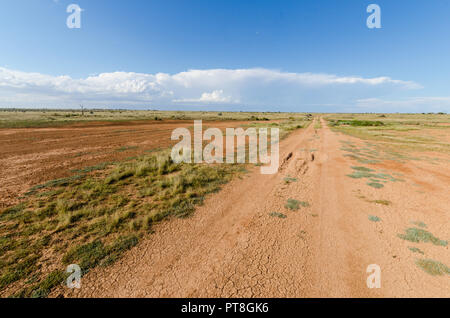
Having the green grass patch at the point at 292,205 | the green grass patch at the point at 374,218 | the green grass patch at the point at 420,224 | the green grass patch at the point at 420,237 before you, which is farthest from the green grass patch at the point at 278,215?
the green grass patch at the point at 420,224

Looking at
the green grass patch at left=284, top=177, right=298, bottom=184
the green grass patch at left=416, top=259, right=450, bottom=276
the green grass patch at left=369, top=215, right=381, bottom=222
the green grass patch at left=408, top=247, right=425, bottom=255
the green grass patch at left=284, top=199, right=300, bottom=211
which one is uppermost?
the green grass patch at left=284, top=177, right=298, bottom=184

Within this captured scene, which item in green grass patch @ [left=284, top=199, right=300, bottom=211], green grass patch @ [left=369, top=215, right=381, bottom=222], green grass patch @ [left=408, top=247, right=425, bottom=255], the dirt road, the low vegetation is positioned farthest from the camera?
green grass patch @ [left=284, top=199, right=300, bottom=211]

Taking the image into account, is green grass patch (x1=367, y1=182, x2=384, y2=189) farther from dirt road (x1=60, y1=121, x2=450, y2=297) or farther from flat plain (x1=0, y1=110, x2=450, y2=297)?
dirt road (x1=60, y1=121, x2=450, y2=297)

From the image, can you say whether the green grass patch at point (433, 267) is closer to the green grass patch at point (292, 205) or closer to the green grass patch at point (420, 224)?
the green grass patch at point (420, 224)

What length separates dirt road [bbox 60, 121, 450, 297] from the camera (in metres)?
3.21

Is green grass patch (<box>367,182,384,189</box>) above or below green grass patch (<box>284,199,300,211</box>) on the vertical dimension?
above

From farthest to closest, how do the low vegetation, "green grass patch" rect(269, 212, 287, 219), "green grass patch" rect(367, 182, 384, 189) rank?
"green grass patch" rect(367, 182, 384, 189) → "green grass patch" rect(269, 212, 287, 219) → the low vegetation

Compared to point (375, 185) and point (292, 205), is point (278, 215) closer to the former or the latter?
point (292, 205)

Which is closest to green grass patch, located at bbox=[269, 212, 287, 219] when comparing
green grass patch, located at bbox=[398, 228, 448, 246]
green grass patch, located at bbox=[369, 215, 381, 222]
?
green grass patch, located at bbox=[369, 215, 381, 222]

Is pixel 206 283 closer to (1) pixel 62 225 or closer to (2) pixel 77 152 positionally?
(1) pixel 62 225

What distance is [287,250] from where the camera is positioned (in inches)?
163

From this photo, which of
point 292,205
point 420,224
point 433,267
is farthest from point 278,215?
point 420,224

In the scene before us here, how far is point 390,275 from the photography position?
3451mm
